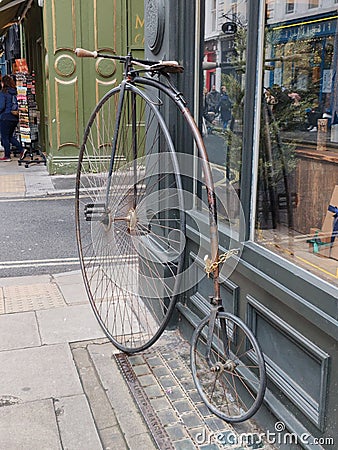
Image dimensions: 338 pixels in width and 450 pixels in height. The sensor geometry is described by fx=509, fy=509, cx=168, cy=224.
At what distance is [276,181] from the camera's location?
2.83m

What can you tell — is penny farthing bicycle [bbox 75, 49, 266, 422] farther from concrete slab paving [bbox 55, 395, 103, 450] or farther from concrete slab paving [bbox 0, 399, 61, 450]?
concrete slab paving [bbox 0, 399, 61, 450]

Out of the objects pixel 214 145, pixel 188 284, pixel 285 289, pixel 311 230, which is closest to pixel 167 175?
pixel 214 145

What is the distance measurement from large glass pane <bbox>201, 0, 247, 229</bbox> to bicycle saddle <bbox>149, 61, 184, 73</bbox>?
0.36 m

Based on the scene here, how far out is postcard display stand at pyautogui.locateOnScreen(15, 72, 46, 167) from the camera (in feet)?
33.7

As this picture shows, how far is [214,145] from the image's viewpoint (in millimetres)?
3033

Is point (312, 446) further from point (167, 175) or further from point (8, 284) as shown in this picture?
point (8, 284)

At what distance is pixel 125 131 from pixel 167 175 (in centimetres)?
46

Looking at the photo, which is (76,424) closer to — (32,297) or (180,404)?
(180,404)

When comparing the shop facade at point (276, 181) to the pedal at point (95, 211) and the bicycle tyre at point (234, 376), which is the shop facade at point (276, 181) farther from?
the pedal at point (95, 211)

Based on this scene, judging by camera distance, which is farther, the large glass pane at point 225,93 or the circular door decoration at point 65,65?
the circular door decoration at point 65,65

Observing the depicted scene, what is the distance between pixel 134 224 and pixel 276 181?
830mm

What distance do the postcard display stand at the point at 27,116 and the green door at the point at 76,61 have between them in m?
1.36

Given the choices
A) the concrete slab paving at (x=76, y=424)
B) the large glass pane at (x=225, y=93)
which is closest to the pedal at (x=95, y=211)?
the large glass pane at (x=225, y=93)

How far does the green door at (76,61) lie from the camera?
8539 mm
